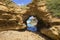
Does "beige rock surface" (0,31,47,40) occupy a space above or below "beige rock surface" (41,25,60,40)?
below

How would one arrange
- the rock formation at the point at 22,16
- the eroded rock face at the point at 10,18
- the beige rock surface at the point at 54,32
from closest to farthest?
the beige rock surface at the point at 54,32
the rock formation at the point at 22,16
the eroded rock face at the point at 10,18

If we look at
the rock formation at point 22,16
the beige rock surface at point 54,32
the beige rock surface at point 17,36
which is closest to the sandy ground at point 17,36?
the beige rock surface at point 17,36

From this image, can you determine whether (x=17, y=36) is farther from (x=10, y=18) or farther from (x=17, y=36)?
(x=10, y=18)

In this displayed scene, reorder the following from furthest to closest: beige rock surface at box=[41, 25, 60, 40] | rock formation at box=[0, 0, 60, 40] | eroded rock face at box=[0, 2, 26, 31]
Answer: eroded rock face at box=[0, 2, 26, 31] < rock formation at box=[0, 0, 60, 40] < beige rock surface at box=[41, 25, 60, 40]

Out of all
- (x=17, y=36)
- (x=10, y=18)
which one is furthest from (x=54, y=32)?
(x=10, y=18)

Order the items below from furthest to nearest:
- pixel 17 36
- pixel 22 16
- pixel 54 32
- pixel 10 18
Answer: pixel 22 16
pixel 10 18
pixel 17 36
pixel 54 32

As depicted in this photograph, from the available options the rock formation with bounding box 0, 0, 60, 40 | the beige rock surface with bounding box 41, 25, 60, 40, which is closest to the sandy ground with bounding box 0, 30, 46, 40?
the rock formation with bounding box 0, 0, 60, 40

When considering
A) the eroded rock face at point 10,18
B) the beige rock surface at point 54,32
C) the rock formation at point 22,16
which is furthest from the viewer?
the eroded rock face at point 10,18

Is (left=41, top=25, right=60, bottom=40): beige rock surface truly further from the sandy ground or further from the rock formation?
the sandy ground

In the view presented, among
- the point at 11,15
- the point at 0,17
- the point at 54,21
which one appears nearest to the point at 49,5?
the point at 54,21

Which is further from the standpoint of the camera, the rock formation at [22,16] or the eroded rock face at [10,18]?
the eroded rock face at [10,18]

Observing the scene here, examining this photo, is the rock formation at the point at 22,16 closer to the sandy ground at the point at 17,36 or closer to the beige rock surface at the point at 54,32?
the beige rock surface at the point at 54,32

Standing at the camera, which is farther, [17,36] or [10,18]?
[10,18]

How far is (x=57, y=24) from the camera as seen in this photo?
252 inches
